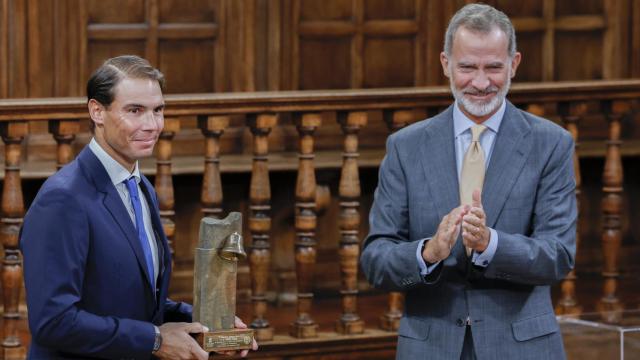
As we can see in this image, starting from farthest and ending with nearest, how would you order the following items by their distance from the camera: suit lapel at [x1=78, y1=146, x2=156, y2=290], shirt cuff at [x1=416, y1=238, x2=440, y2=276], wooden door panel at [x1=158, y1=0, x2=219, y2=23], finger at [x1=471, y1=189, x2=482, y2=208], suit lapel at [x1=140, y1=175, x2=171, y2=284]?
1. wooden door panel at [x1=158, y1=0, x2=219, y2=23]
2. shirt cuff at [x1=416, y1=238, x2=440, y2=276]
3. finger at [x1=471, y1=189, x2=482, y2=208]
4. suit lapel at [x1=140, y1=175, x2=171, y2=284]
5. suit lapel at [x1=78, y1=146, x2=156, y2=290]

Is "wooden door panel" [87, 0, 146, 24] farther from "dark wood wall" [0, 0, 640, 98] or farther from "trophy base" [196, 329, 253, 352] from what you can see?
"trophy base" [196, 329, 253, 352]

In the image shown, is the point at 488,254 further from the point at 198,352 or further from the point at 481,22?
the point at 198,352

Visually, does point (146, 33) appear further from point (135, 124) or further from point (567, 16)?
point (135, 124)

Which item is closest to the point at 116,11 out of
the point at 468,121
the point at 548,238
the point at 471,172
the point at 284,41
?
the point at 284,41

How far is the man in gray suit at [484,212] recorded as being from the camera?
3.19 m

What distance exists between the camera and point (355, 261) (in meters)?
5.42

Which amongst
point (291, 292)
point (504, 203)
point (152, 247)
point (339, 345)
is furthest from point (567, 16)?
point (152, 247)

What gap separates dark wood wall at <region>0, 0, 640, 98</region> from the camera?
630 cm

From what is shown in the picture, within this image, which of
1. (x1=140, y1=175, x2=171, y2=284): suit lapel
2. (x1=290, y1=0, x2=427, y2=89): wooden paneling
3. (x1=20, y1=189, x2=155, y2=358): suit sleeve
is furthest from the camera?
(x1=290, y1=0, x2=427, y2=89): wooden paneling

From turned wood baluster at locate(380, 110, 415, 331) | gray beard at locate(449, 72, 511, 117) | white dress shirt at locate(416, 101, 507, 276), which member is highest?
gray beard at locate(449, 72, 511, 117)

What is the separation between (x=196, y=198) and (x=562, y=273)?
3.39 meters

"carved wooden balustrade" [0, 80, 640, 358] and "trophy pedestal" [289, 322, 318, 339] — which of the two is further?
"trophy pedestal" [289, 322, 318, 339]

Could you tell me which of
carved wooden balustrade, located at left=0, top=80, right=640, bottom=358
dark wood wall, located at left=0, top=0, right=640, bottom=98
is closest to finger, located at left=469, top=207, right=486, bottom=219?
carved wooden balustrade, located at left=0, top=80, right=640, bottom=358

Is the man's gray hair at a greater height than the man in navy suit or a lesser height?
greater
